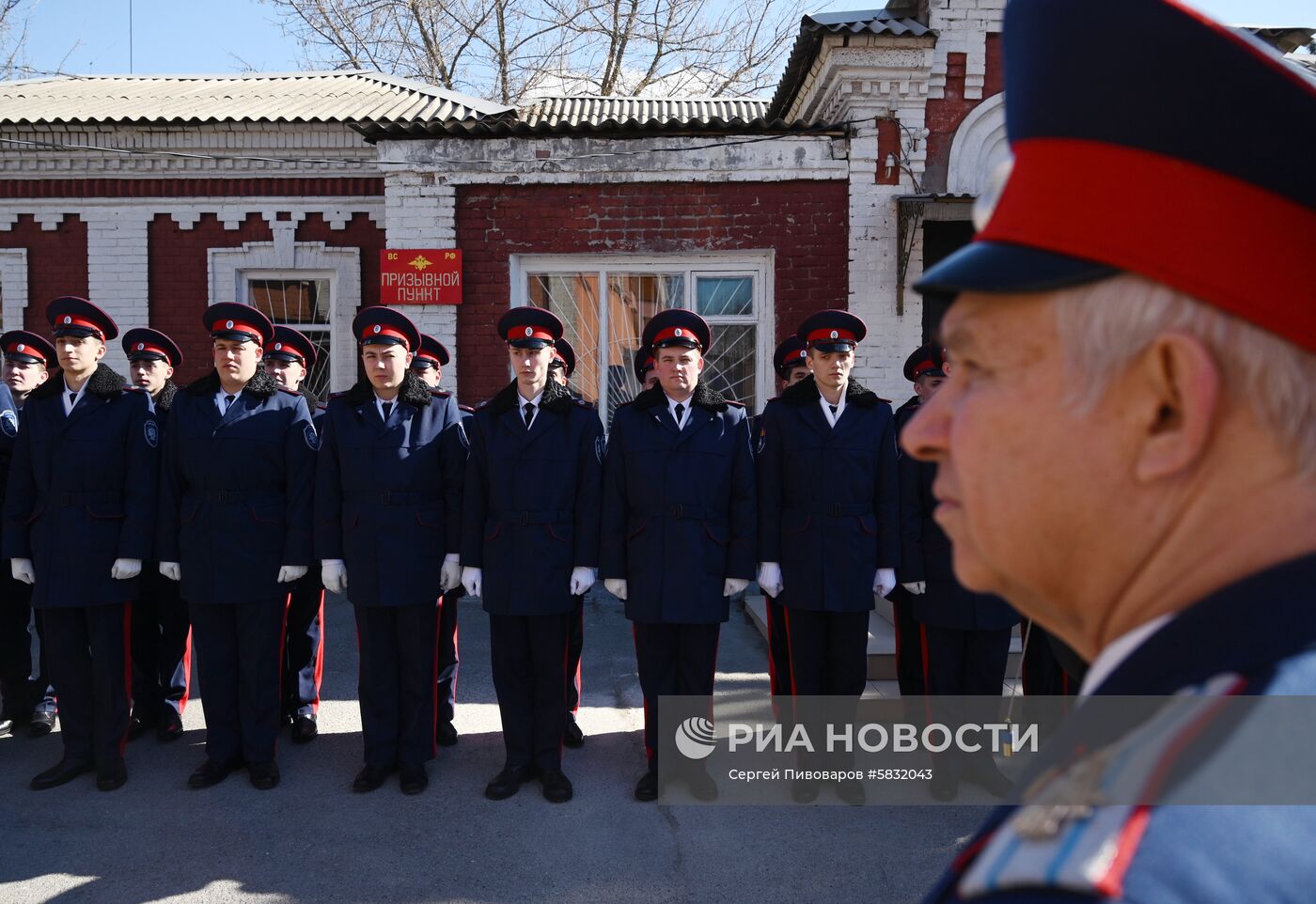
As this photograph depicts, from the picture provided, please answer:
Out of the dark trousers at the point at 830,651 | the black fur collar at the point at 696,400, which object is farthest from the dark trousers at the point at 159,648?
the dark trousers at the point at 830,651

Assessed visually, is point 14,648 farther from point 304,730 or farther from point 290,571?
point 290,571

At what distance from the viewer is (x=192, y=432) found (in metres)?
4.35

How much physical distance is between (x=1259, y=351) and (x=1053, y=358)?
0.41 feet

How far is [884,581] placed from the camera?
14.3 ft

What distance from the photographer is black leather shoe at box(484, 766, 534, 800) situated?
4.14 m

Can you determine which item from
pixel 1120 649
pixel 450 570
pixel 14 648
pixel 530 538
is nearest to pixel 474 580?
pixel 450 570

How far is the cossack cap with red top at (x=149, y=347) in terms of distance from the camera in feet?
18.0

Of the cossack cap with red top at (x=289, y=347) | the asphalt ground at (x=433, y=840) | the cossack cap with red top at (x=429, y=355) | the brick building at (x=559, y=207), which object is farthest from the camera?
the brick building at (x=559, y=207)

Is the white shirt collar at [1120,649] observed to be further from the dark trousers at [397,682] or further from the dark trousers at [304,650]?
the dark trousers at [304,650]

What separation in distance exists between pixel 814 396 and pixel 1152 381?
→ 12.5ft

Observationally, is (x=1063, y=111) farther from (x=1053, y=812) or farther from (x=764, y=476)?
(x=764, y=476)

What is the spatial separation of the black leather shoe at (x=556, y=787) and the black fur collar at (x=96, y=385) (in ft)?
8.85

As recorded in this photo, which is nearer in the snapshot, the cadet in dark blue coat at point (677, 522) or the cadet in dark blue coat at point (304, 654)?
the cadet in dark blue coat at point (677, 522)

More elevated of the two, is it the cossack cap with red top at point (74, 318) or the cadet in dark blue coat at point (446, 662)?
the cossack cap with red top at point (74, 318)
